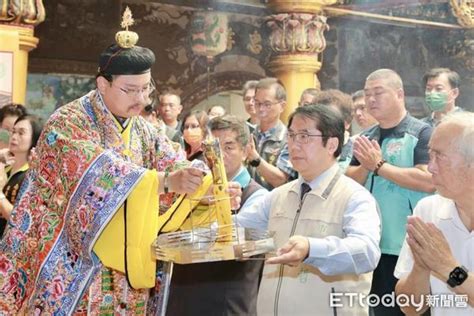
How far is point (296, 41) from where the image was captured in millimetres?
8734

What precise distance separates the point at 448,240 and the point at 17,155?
3.08 m

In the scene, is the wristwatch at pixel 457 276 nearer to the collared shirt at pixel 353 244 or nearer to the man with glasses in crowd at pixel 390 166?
the collared shirt at pixel 353 244

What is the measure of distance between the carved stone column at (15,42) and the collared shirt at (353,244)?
3653mm

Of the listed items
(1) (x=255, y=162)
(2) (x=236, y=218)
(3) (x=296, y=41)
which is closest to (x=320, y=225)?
(2) (x=236, y=218)

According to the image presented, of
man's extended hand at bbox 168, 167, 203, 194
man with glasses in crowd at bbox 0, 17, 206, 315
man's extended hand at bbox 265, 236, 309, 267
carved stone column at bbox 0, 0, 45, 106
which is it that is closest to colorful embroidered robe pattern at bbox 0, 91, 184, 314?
man with glasses in crowd at bbox 0, 17, 206, 315

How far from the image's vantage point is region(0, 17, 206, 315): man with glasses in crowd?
372 centimetres

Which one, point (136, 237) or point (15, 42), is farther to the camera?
point (15, 42)

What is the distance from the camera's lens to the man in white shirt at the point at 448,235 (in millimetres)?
2836

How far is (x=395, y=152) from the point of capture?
462 centimetres

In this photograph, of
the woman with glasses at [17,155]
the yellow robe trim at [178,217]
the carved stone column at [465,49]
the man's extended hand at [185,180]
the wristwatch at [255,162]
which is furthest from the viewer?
the carved stone column at [465,49]

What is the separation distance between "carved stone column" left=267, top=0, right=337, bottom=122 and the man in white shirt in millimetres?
5692

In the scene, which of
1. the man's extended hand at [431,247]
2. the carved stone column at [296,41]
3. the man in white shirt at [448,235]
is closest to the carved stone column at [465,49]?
the carved stone column at [296,41]

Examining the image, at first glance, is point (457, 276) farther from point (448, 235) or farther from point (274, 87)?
point (274, 87)

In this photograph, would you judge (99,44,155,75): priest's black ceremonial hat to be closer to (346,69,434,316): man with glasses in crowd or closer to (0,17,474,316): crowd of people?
(0,17,474,316): crowd of people
